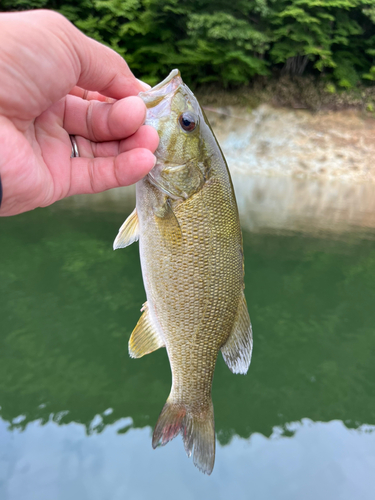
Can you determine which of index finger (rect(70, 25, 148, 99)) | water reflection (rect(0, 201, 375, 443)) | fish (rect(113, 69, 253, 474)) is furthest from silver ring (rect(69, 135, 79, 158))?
water reflection (rect(0, 201, 375, 443))

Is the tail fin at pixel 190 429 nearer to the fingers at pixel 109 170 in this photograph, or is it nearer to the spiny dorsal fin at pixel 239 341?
the spiny dorsal fin at pixel 239 341

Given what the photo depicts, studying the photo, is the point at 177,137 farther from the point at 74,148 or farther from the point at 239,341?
the point at 239,341

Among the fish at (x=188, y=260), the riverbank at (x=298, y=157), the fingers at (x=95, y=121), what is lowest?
the riverbank at (x=298, y=157)

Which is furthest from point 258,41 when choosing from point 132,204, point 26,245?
point 26,245

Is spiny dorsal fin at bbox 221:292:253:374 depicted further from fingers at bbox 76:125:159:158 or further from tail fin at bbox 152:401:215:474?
fingers at bbox 76:125:159:158

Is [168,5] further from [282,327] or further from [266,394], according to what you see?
[266,394]

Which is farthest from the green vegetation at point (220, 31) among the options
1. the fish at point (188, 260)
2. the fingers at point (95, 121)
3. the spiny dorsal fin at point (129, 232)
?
the spiny dorsal fin at point (129, 232)
